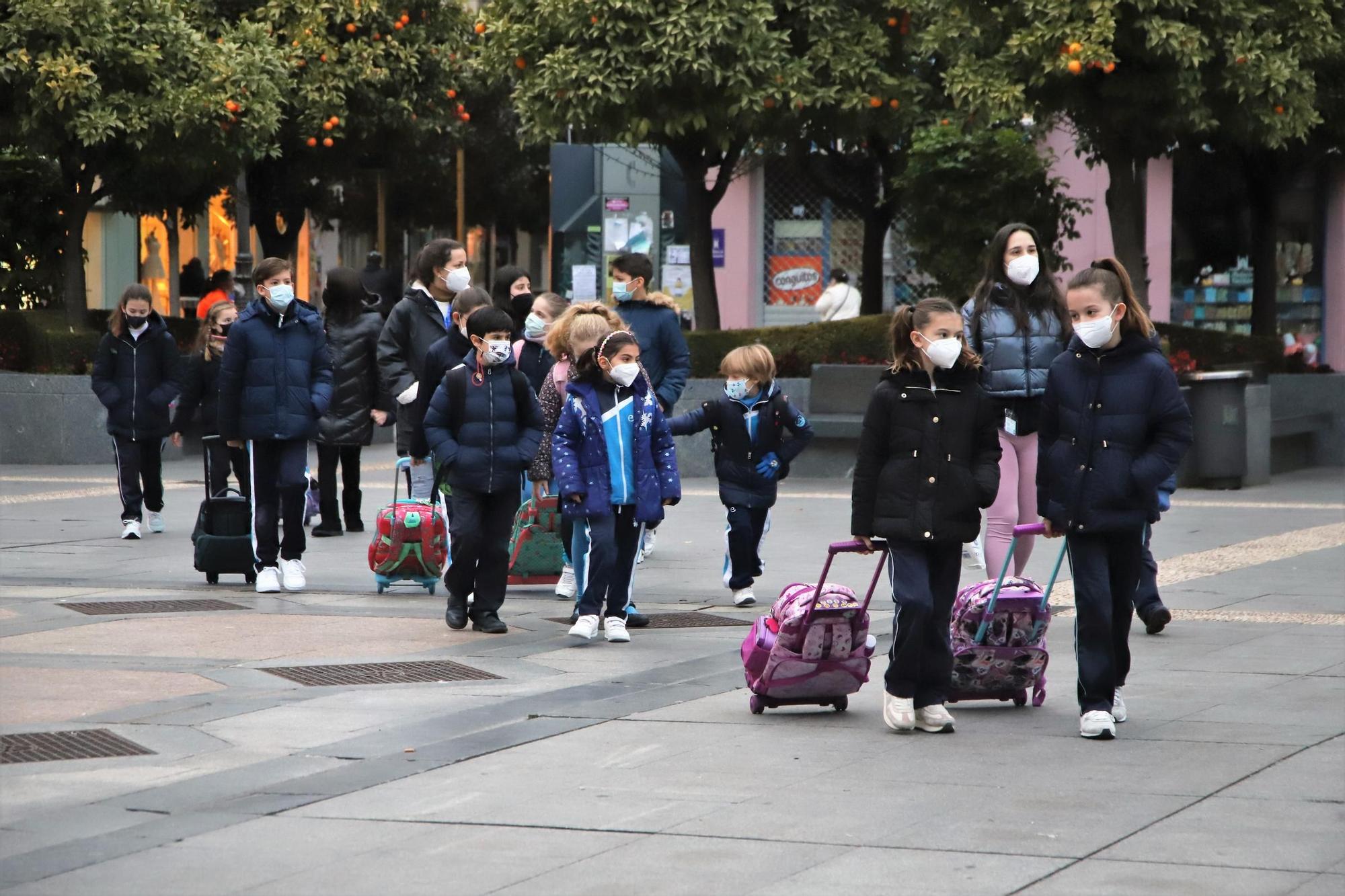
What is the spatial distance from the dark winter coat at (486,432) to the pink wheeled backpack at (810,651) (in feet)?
6.93

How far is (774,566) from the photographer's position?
37.9 ft

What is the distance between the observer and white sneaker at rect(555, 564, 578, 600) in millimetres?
10289

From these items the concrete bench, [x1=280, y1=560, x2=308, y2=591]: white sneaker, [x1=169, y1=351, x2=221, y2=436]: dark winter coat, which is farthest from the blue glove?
the concrete bench

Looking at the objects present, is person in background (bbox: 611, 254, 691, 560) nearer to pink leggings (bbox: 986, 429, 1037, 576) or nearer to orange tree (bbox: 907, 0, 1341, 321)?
pink leggings (bbox: 986, 429, 1037, 576)

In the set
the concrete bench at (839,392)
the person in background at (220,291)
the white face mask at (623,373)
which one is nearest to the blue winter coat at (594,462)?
the white face mask at (623,373)

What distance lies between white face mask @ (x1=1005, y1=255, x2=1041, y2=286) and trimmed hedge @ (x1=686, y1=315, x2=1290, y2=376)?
8.98 meters

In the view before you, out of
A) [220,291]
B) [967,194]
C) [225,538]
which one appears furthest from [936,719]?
[220,291]

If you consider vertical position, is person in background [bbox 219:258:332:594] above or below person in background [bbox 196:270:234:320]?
below

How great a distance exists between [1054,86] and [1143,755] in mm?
11966

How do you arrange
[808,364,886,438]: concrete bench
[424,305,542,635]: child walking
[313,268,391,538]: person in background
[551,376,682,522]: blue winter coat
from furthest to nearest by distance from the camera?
[808,364,886,438]: concrete bench → [313,268,391,538]: person in background → [424,305,542,635]: child walking → [551,376,682,522]: blue winter coat

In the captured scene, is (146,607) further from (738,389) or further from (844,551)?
(844,551)

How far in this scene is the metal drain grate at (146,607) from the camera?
960 cm

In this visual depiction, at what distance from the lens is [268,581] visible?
1046 cm

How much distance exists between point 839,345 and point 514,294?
7720mm
